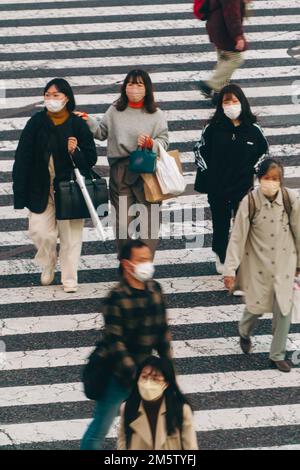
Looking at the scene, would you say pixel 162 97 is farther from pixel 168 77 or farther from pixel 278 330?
pixel 278 330

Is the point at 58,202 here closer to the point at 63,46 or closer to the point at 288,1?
the point at 63,46

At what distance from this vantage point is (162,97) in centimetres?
1677

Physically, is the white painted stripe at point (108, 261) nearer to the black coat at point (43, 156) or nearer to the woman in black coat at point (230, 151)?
the woman in black coat at point (230, 151)

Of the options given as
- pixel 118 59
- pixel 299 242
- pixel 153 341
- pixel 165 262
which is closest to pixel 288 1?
pixel 118 59

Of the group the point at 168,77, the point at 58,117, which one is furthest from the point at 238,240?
the point at 168,77

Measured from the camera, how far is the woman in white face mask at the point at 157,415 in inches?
365

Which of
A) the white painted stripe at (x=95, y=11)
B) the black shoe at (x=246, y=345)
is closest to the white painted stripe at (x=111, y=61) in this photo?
the white painted stripe at (x=95, y=11)

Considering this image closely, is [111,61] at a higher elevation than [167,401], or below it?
higher

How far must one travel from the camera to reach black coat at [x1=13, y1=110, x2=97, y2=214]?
12.9 m

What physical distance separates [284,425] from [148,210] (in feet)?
9.00

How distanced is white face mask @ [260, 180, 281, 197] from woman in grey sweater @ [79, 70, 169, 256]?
1.56 m

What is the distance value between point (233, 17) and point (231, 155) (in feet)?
9.84

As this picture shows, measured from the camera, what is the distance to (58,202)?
1290cm

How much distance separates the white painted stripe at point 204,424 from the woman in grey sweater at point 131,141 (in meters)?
2.39
